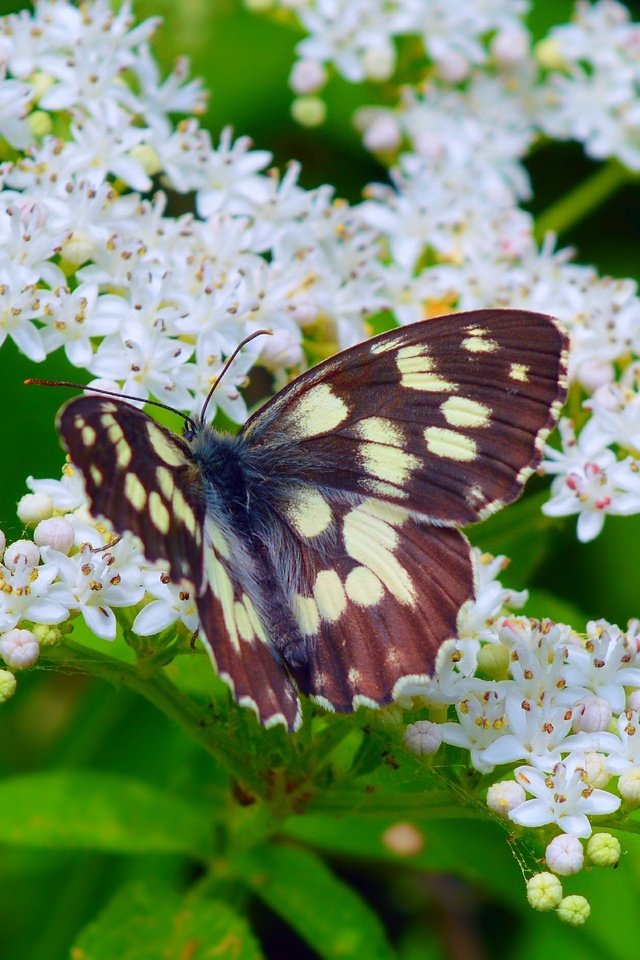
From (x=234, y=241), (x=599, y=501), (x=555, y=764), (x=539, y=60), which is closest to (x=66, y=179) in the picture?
(x=234, y=241)

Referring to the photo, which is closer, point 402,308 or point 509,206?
point 402,308

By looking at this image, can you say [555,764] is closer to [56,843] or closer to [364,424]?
[364,424]

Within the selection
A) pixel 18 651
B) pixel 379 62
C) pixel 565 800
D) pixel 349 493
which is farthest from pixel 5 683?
pixel 379 62

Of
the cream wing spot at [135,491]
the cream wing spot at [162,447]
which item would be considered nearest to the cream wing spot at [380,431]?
the cream wing spot at [162,447]

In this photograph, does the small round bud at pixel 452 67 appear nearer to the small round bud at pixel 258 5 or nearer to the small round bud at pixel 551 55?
the small round bud at pixel 551 55

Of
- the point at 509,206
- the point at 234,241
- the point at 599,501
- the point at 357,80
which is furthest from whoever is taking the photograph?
the point at 357,80
